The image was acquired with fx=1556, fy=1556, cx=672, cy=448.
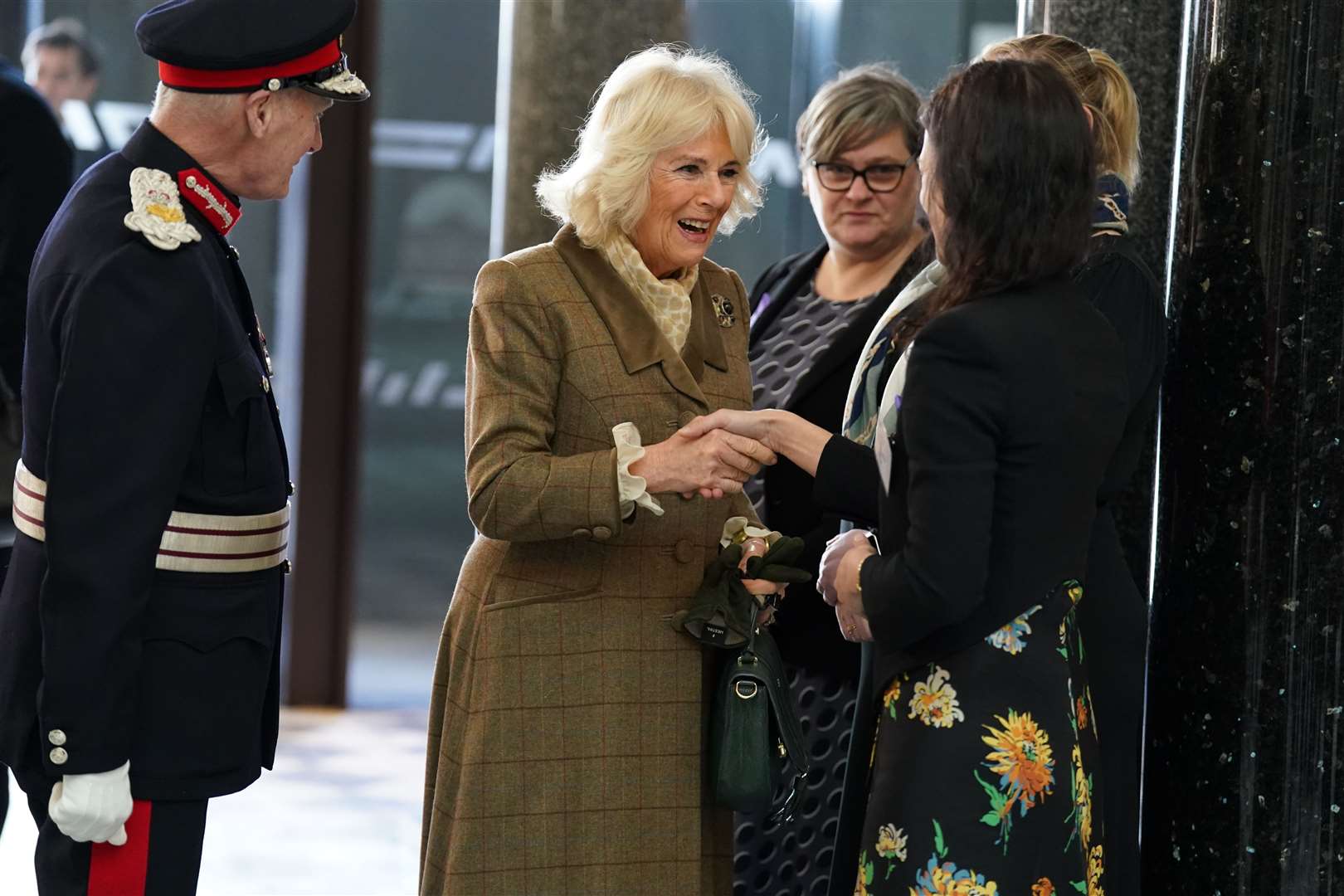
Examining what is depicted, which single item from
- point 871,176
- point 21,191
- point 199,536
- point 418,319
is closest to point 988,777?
point 199,536

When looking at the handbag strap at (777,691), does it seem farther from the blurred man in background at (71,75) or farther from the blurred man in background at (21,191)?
the blurred man in background at (71,75)

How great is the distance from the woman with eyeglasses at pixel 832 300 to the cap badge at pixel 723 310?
37cm

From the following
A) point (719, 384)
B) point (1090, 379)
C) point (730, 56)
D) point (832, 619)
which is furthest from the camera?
point (730, 56)

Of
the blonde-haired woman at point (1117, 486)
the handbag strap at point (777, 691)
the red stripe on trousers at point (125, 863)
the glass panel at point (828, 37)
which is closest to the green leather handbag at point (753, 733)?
the handbag strap at point (777, 691)

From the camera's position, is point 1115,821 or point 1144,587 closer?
point 1115,821

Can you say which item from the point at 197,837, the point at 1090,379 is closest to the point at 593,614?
the point at 197,837

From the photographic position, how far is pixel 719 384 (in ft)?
8.44

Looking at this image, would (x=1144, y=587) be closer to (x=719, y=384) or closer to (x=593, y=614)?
(x=719, y=384)

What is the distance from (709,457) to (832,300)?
979 millimetres

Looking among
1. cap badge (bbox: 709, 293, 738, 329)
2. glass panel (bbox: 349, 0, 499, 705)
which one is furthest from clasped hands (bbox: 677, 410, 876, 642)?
glass panel (bbox: 349, 0, 499, 705)

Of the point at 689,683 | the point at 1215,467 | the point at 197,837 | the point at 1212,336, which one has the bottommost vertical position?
the point at 197,837

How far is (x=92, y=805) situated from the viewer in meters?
1.93

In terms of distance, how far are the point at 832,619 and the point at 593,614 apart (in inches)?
29.1

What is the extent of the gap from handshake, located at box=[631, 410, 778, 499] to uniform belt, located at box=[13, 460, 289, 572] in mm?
547
